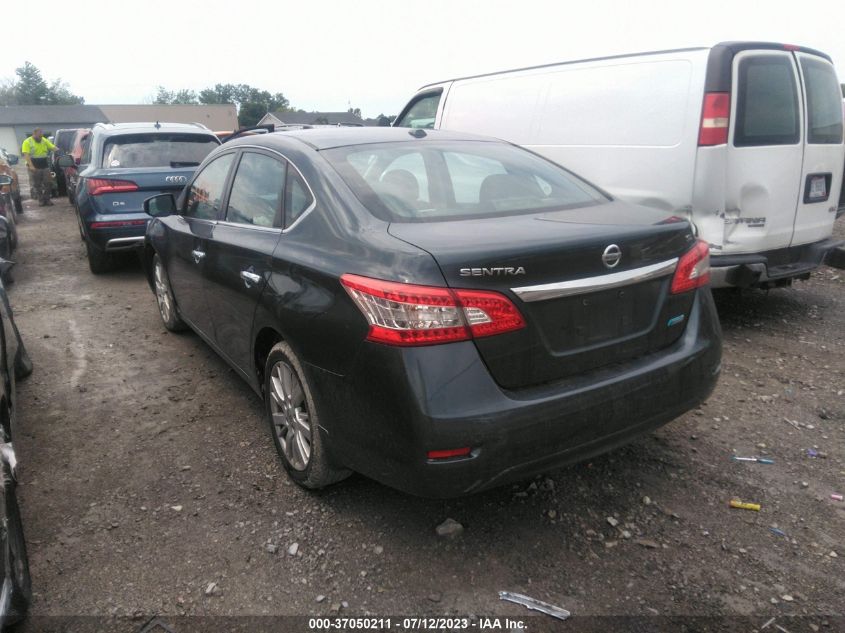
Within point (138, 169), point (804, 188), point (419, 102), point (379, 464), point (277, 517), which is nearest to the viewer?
point (379, 464)

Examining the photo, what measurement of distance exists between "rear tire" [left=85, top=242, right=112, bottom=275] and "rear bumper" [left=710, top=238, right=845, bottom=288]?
6421 millimetres

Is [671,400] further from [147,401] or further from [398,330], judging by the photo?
[147,401]

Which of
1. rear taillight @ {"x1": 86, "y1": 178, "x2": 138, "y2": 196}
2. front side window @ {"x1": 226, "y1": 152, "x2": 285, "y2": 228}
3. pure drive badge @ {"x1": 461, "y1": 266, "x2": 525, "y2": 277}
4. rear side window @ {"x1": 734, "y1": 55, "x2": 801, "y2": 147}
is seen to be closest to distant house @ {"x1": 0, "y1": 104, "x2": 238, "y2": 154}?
rear taillight @ {"x1": 86, "y1": 178, "x2": 138, "y2": 196}

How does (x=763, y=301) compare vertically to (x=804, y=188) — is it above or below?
below

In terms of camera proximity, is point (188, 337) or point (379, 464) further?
point (188, 337)

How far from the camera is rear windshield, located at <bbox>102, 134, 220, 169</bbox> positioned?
7.45 metres

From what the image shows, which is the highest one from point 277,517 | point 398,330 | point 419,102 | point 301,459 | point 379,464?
point 419,102

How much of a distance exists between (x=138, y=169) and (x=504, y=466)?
638 centimetres

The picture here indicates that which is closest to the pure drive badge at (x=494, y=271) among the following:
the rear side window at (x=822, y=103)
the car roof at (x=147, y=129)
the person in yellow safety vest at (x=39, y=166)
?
the rear side window at (x=822, y=103)

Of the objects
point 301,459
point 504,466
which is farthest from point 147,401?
point 504,466

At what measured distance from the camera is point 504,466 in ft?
7.79

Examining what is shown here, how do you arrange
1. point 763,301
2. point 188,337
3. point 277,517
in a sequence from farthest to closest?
point 763,301 → point 188,337 → point 277,517

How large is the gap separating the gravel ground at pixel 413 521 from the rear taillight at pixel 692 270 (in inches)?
38.7

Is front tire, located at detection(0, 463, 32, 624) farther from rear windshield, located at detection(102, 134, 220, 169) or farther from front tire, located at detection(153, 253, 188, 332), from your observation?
rear windshield, located at detection(102, 134, 220, 169)
